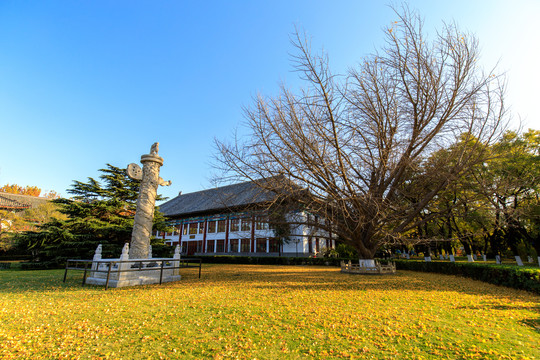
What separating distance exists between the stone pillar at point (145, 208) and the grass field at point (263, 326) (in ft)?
12.3

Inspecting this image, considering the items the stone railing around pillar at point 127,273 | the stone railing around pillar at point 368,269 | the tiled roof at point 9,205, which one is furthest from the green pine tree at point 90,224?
the tiled roof at point 9,205

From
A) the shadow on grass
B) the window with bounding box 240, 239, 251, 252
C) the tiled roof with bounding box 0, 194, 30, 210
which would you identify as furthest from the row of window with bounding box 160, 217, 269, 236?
the shadow on grass

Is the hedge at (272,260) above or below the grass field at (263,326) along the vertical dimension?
above

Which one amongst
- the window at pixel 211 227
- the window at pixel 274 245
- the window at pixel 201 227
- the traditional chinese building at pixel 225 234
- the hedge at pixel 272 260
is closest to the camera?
the hedge at pixel 272 260

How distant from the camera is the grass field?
3809 millimetres

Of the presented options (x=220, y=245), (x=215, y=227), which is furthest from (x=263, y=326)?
(x=215, y=227)

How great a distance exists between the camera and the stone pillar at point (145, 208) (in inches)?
462

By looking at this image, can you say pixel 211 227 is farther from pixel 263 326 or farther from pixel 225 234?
pixel 263 326

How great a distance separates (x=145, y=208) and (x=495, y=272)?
53.5ft

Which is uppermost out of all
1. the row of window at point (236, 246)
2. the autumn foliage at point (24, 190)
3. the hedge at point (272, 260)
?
the autumn foliage at point (24, 190)

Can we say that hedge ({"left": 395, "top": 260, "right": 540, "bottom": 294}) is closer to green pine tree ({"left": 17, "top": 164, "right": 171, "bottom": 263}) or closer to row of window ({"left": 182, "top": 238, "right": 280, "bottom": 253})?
row of window ({"left": 182, "top": 238, "right": 280, "bottom": 253})

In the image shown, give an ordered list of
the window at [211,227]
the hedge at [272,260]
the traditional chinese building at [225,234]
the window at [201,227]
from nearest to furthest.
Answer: the hedge at [272,260], the traditional chinese building at [225,234], the window at [211,227], the window at [201,227]

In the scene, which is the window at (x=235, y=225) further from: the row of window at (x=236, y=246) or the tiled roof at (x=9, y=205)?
the tiled roof at (x=9, y=205)

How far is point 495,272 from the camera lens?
11828mm
